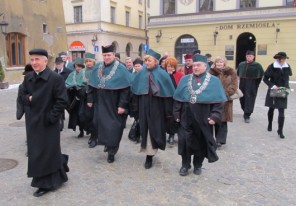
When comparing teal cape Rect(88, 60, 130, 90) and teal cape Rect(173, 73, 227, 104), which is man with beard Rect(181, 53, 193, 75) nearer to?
teal cape Rect(88, 60, 130, 90)

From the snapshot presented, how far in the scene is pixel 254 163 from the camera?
5.71m

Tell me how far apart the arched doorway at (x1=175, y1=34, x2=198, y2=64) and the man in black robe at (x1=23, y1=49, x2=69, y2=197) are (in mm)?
22182

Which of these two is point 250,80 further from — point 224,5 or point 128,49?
point 128,49

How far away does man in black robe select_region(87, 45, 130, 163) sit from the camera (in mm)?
5570

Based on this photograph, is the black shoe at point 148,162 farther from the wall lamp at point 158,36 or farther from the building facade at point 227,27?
the wall lamp at point 158,36

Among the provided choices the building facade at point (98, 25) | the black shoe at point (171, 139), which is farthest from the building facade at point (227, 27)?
the black shoe at point (171, 139)

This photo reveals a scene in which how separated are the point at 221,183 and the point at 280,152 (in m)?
2.05

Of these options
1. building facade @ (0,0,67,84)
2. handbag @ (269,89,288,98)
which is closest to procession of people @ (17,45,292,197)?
handbag @ (269,89,288,98)

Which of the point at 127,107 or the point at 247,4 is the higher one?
the point at 247,4

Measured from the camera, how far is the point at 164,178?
198 inches

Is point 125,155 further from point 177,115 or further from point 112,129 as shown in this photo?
point 177,115

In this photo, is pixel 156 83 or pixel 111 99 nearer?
pixel 156 83

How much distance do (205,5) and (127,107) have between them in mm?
21430

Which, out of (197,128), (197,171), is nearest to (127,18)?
(197,171)
